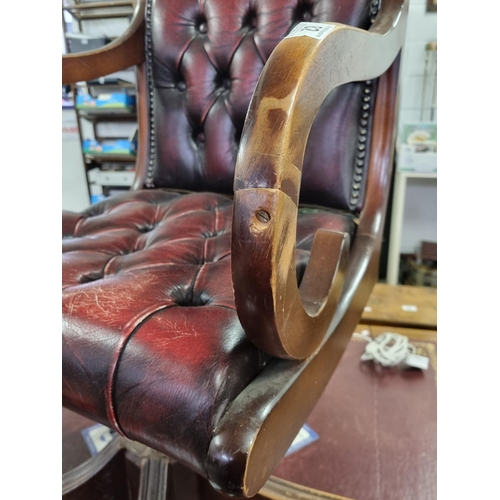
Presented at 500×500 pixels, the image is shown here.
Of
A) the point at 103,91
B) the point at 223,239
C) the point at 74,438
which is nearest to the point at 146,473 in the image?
the point at 74,438

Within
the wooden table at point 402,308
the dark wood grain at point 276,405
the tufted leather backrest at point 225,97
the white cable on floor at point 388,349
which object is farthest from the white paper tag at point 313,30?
the wooden table at point 402,308

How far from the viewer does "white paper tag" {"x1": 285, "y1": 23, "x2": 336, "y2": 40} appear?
287 millimetres

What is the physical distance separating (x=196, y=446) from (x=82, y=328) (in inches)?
5.7

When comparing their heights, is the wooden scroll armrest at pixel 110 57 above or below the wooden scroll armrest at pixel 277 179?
above

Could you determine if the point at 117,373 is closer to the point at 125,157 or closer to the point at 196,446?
the point at 196,446

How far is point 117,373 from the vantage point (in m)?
0.34

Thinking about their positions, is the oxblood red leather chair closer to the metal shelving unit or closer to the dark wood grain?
the dark wood grain

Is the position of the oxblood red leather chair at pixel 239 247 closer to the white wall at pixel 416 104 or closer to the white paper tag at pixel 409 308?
the white paper tag at pixel 409 308

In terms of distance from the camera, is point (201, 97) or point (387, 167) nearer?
point (387, 167)

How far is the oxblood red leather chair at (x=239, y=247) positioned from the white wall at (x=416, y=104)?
4.06ft

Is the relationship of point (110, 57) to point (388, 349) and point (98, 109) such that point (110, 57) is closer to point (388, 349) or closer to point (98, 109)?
point (388, 349)

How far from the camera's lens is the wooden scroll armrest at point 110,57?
744mm

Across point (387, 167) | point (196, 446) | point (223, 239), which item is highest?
point (387, 167)

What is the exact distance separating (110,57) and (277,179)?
0.68 metres
